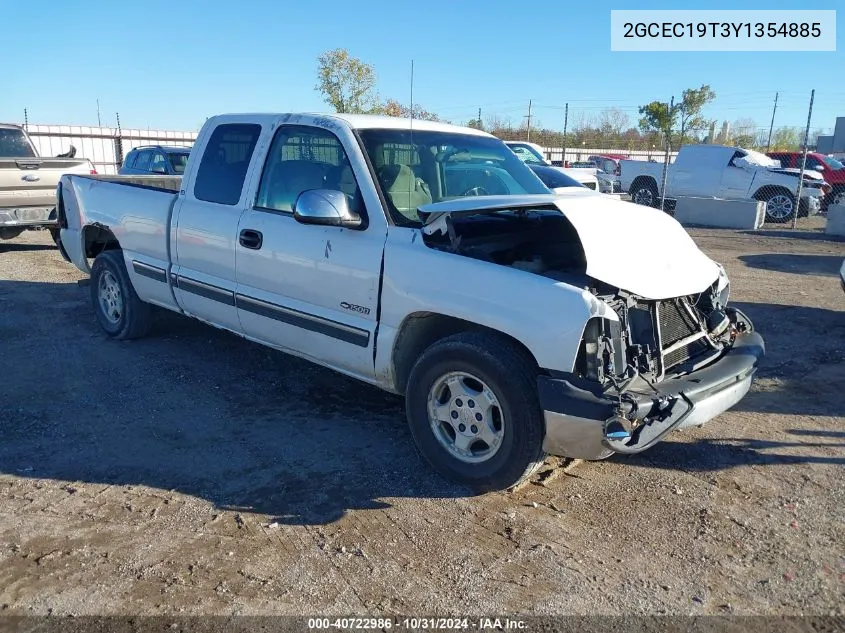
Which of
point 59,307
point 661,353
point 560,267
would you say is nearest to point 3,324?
point 59,307

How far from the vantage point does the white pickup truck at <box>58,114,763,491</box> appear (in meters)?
3.38

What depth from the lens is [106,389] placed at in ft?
17.4

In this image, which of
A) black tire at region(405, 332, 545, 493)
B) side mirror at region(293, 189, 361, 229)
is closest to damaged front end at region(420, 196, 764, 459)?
black tire at region(405, 332, 545, 493)

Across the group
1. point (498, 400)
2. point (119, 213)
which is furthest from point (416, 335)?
point (119, 213)

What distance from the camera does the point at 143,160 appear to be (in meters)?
13.9

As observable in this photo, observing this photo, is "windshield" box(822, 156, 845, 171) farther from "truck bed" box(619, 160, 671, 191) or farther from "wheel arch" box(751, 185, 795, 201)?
"truck bed" box(619, 160, 671, 191)

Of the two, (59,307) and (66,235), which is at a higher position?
(66,235)

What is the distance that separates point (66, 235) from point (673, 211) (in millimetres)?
15654

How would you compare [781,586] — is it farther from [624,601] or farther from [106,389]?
[106,389]

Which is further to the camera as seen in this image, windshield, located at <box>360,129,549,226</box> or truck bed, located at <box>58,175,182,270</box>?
truck bed, located at <box>58,175,182,270</box>

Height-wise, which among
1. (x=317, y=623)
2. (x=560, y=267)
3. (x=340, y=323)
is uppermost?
(x=560, y=267)

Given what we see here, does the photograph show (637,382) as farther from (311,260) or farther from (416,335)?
(311,260)

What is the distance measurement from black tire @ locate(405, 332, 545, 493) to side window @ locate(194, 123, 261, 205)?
83.6 inches

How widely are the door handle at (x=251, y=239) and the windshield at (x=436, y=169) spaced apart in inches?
38.8
